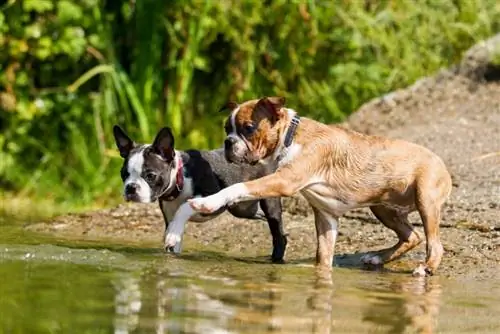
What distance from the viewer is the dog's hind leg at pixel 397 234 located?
9.71m

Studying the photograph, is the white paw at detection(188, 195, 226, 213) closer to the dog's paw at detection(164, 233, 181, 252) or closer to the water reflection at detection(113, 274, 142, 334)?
the dog's paw at detection(164, 233, 181, 252)

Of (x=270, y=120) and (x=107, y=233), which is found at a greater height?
(x=270, y=120)

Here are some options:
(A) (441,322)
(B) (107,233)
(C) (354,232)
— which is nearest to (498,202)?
(C) (354,232)

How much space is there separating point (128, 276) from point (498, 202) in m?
3.95

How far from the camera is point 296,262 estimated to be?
9.87 metres

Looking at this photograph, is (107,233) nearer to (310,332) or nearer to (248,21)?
(248,21)

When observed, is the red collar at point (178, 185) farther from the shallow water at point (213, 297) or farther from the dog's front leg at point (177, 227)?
the shallow water at point (213, 297)

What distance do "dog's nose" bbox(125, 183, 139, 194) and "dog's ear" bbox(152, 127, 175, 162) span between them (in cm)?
35

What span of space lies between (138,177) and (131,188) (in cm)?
12

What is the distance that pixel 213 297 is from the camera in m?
A: 7.17

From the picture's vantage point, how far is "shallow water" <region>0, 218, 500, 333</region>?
6305 millimetres

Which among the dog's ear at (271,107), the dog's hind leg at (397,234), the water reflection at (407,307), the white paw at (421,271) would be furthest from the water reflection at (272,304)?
the dog's ear at (271,107)

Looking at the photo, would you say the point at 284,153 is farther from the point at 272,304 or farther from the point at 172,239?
the point at 272,304

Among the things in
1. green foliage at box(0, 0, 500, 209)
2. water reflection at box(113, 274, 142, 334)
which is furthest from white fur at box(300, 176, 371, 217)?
green foliage at box(0, 0, 500, 209)
